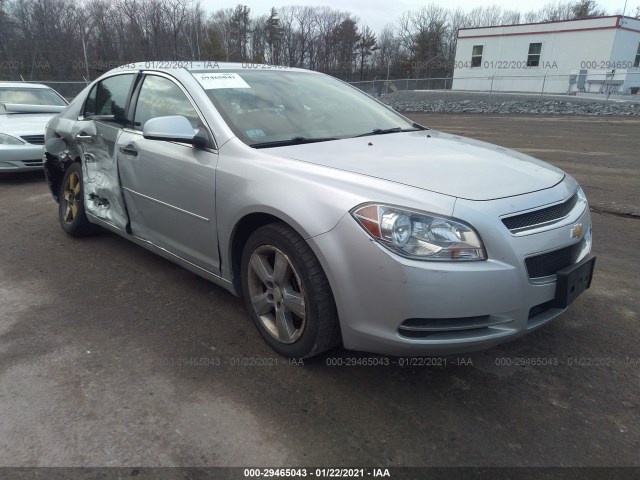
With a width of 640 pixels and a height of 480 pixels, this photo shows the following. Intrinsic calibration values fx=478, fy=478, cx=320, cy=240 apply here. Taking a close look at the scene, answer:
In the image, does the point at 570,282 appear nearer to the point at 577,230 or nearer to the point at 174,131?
the point at 577,230

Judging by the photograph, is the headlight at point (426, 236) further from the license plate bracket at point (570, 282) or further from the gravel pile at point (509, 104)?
the gravel pile at point (509, 104)

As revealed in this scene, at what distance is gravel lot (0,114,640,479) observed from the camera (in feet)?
6.81

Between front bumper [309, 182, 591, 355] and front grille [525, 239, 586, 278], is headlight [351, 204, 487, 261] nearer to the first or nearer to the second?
front bumper [309, 182, 591, 355]

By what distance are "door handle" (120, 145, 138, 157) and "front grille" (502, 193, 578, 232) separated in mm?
2642

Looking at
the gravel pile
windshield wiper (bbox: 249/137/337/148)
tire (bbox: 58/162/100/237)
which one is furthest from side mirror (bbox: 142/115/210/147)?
the gravel pile

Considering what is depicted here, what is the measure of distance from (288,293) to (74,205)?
312 cm

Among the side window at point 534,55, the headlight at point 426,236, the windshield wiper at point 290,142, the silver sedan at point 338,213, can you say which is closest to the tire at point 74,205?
the silver sedan at point 338,213

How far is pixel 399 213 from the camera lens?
213cm

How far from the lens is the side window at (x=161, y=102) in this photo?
10.4 feet

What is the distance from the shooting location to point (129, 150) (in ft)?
11.8

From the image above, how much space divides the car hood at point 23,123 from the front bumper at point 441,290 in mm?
7225

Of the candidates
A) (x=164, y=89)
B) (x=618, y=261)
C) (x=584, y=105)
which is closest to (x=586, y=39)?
(x=584, y=105)

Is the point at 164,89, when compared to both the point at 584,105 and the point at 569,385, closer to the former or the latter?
the point at 569,385

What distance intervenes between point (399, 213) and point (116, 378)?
1.75 meters
